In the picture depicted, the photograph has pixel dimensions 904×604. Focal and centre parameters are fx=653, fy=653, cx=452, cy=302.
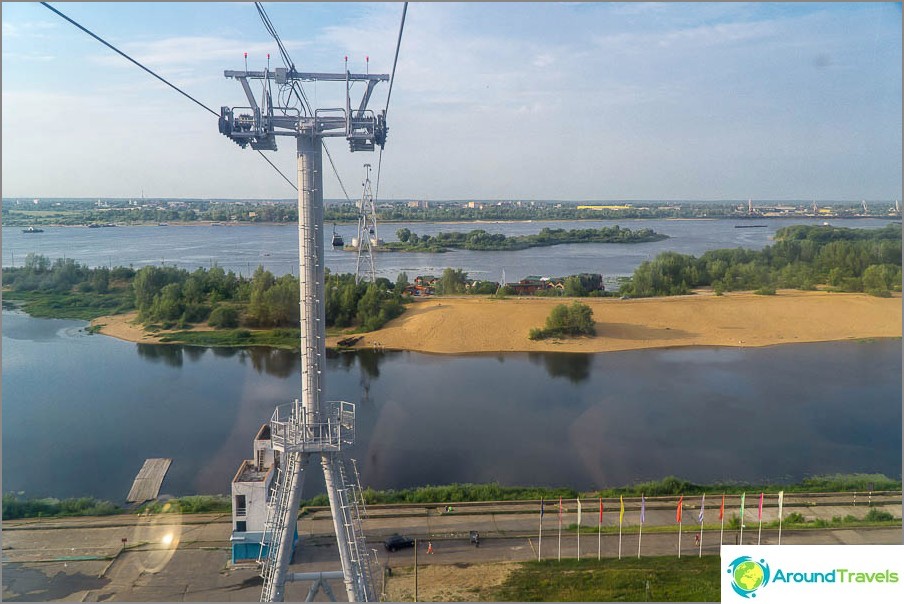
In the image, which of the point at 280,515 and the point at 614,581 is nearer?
the point at 280,515

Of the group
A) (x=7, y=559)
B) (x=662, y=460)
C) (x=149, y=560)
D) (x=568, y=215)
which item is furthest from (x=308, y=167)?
(x=568, y=215)

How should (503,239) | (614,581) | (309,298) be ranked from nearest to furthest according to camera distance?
(309,298) < (614,581) < (503,239)

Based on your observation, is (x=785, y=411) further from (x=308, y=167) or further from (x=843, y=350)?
(x=308, y=167)

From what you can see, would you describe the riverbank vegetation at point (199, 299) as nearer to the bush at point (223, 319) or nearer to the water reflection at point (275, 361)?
the bush at point (223, 319)

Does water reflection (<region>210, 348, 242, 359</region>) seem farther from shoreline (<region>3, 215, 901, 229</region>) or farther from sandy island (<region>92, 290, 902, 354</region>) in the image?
shoreline (<region>3, 215, 901, 229</region>)

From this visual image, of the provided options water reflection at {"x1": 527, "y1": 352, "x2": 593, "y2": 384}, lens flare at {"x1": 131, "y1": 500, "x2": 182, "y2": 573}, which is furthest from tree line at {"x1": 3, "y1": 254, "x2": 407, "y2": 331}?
lens flare at {"x1": 131, "y1": 500, "x2": 182, "y2": 573}

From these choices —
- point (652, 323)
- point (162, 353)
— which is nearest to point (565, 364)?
point (652, 323)

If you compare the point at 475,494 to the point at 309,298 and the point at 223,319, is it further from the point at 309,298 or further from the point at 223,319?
the point at 223,319

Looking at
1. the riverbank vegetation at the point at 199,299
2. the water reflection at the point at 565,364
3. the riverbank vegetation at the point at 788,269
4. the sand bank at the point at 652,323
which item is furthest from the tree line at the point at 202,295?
the riverbank vegetation at the point at 788,269
